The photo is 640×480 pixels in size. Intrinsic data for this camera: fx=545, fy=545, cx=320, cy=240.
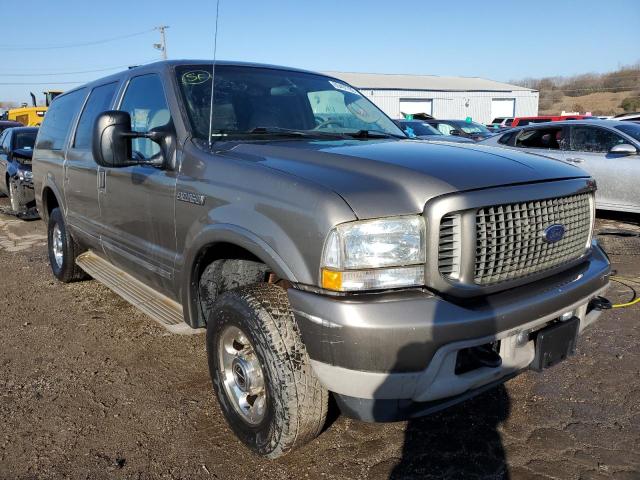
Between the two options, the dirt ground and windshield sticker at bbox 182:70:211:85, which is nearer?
the dirt ground

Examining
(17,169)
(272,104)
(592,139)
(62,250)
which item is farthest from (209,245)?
(17,169)

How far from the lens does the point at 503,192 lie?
228 cm

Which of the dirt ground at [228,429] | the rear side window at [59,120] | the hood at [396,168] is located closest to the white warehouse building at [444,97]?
the rear side window at [59,120]

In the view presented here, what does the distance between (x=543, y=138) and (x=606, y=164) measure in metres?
1.25

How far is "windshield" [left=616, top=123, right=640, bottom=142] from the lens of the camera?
7.65 meters

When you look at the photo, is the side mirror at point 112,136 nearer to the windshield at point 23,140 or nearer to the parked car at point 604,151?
the parked car at point 604,151

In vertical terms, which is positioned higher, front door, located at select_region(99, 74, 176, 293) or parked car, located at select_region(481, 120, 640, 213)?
parked car, located at select_region(481, 120, 640, 213)

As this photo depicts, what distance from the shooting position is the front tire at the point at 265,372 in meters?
2.32

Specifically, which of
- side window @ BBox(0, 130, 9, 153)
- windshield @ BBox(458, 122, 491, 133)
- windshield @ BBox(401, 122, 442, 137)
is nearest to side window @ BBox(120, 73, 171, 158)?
side window @ BBox(0, 130, 9, 153)

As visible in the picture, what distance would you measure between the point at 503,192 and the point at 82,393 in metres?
2.71

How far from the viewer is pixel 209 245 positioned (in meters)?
2.72

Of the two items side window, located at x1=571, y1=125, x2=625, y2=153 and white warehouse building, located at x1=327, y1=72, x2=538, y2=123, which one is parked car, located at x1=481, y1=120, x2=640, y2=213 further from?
white warehouse building, located at x1=327, y1=72, x2=538, y2=123

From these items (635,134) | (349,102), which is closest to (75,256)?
(349,102)

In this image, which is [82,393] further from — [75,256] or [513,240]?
[513,240]
